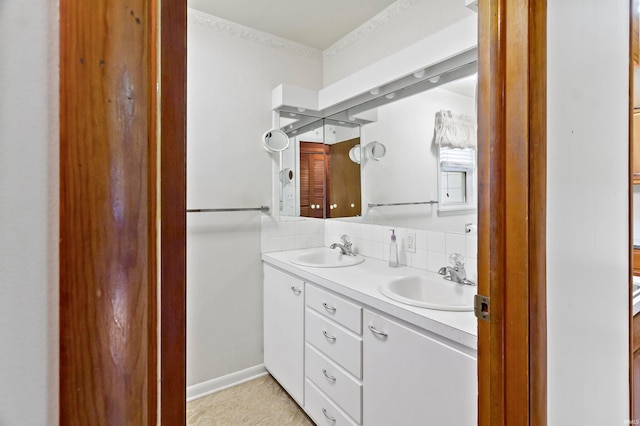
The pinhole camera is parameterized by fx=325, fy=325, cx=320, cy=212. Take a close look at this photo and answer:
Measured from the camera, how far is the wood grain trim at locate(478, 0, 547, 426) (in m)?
0.74

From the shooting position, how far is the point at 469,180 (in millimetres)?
1668

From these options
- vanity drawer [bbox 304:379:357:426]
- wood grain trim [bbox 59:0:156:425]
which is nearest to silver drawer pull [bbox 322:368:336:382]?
vanity drawer [bbox 304:379:357:426]

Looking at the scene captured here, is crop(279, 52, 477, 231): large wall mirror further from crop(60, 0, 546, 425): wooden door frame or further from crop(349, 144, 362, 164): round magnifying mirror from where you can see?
crop(60, 0, 546, 425): wooden door frame

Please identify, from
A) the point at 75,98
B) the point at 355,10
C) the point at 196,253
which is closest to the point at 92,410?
the point at 75,98

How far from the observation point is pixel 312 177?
8.38 ft

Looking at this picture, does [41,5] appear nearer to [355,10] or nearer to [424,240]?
[424,240]

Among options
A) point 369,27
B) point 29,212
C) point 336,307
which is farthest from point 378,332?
point 369,27

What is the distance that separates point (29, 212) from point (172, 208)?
135mm

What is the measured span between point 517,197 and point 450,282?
876 mm

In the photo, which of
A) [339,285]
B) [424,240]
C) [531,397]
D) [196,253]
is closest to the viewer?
[531,397]

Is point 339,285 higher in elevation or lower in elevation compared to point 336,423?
higher

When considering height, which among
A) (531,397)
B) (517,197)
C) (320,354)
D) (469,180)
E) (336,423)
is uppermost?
(469,180)

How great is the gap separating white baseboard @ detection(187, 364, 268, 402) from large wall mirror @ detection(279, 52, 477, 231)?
1131 mm

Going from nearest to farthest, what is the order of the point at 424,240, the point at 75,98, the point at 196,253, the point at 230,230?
the point at 75,98, the point at 424,240, the point at 196,253, the point at 230,230
